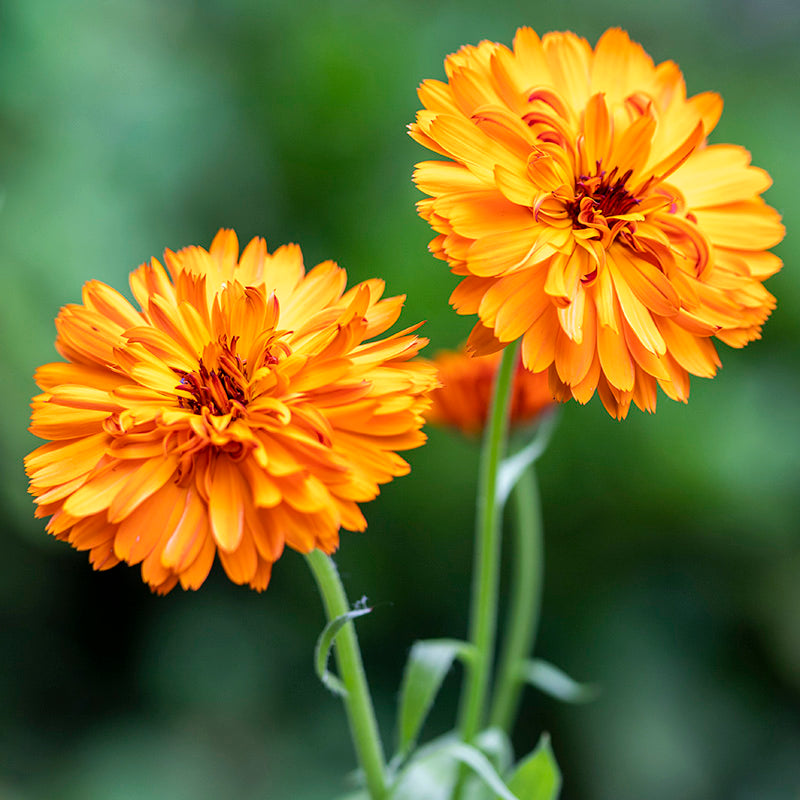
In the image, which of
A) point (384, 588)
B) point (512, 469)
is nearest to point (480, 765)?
point (512, 469)

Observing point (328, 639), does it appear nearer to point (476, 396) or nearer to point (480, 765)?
point (480, 765)

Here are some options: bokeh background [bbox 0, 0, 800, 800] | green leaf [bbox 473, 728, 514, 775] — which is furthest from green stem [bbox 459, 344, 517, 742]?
bokeh background [bbox 0, 0, 800, 800]

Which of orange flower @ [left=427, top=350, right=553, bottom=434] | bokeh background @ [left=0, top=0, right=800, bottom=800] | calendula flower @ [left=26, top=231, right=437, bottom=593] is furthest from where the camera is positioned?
bokeh background @ [left=0, top=0, right=800, bottom=800]

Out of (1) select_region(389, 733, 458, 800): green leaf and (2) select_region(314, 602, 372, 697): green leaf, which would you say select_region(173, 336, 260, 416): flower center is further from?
(1) select_region(389, 733, 458, 800): green leaf

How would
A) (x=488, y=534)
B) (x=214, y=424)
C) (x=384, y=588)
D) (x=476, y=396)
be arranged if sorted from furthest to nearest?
1. (x=384, y=588)
2. (x=476, y=396)
3. (x=488, y=534)
4. (x=214, y=424)

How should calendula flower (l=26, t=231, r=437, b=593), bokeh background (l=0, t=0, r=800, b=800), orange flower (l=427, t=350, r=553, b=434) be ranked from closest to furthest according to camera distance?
calendula flower (l=26, t=231, r=437, b=593), orange flower (l=427, t=350, r=553, b=434), bokeh background (l=0, t=0, r=800, b=800)

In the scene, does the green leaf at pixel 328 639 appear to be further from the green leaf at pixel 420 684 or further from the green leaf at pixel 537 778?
the green leaf at pixel 537 778

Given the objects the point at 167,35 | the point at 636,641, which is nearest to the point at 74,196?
the point at 167,35
